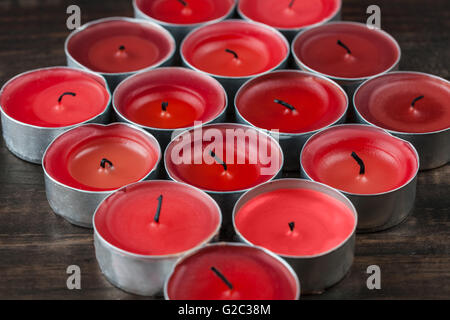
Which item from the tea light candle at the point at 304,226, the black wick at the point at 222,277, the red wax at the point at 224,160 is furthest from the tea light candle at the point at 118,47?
the black wick at the point at 222,277

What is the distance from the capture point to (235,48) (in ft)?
6.76

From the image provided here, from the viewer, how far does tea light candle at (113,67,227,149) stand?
182 centimetres

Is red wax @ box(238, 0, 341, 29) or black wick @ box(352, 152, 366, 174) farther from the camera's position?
red wax @ box(238, 0, 341, 29)

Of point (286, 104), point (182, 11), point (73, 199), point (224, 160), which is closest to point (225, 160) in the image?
point (224, 160)

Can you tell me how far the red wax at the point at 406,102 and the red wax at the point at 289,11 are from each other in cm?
31

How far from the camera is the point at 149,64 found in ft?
6.57

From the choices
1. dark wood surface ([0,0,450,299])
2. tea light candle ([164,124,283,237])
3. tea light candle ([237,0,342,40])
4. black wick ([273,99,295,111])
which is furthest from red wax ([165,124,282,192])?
tea light candle ([237,0,342,40])

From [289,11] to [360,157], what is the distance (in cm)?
60

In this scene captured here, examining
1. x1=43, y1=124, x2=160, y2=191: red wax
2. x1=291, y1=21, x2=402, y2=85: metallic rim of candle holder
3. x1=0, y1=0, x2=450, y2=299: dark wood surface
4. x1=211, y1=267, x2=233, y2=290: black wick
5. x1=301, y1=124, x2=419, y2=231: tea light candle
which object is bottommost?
x1=0, y1=0, x2=450, y2=299: dark wood surface

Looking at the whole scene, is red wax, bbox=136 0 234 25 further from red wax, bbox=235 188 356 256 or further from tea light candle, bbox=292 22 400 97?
red wax, bbox=235 188 356 256

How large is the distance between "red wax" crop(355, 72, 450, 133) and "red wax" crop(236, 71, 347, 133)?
65mm

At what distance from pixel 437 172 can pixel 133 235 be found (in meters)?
0.70

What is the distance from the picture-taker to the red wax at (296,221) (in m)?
1.50

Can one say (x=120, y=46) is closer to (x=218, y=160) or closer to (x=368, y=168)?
(x=218, y=160)
